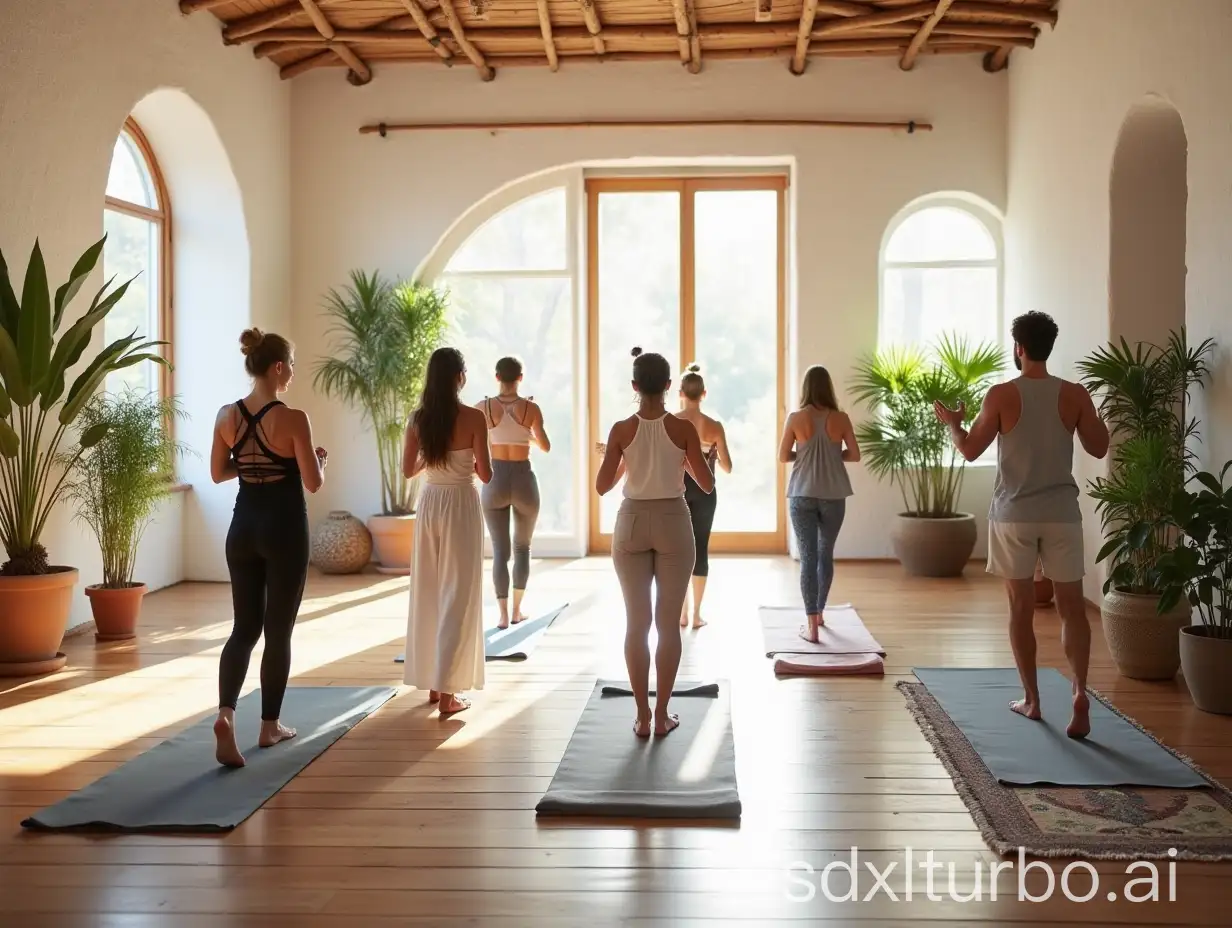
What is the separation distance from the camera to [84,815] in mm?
3822

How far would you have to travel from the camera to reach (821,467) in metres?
6.31

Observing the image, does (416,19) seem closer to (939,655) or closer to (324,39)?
(324,39)

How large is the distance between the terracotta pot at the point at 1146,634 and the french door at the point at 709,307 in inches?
188

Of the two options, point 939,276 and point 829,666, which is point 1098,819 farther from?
point 939,276

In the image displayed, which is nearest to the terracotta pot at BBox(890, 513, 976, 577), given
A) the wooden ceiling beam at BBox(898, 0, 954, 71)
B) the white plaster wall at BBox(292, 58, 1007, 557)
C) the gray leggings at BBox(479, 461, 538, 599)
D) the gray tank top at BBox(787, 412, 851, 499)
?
the white plaster wall at BBox(292, 58, 1007, 557)

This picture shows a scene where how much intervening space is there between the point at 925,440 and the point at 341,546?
4346 millimetres

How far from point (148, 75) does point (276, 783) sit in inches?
198

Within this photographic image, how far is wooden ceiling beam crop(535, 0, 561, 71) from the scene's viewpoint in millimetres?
8353

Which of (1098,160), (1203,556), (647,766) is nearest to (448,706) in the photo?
(647,766)

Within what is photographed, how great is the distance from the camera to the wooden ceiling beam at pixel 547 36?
8.35 metres

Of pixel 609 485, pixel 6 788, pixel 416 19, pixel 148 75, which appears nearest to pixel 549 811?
pixel 609 485

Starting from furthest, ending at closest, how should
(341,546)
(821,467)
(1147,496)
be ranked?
(341,546) → (821,467) → (1147,496)

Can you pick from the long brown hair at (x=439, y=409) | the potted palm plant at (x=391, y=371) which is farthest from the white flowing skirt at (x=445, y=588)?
the potted palm plant at (x=391, y=371)

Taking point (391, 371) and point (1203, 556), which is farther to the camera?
point (391, 371)
